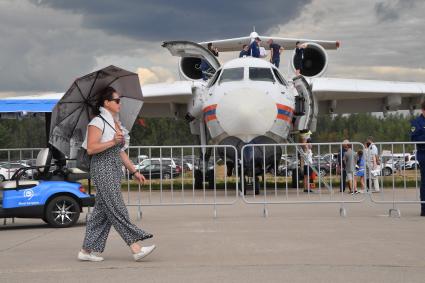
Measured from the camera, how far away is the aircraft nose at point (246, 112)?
15.5 metres

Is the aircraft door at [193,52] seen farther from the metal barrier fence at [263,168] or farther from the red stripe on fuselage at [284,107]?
the metal barrier fence at [263,168]

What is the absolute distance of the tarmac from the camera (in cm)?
628

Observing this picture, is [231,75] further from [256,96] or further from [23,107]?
[23,107]

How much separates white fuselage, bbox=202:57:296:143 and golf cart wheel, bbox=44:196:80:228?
222 inches

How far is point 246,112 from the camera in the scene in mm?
15461

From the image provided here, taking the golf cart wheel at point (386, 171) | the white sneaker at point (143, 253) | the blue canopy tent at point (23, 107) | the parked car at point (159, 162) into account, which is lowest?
the white sneaker at point (143, 253)

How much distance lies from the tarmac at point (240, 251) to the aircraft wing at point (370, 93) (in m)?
10.7

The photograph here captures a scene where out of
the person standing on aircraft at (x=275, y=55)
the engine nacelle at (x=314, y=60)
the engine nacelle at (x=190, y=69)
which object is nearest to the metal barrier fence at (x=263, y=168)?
the person standing on aircraft at (x=275, y=55)

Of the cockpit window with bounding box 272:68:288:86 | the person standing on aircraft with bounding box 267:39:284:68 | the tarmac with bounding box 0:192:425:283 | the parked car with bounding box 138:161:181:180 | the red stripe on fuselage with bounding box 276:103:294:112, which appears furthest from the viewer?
the person standing on aircraft with bounding box 267:39:284:68

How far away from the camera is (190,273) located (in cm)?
638

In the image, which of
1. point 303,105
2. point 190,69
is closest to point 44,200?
point 303,105

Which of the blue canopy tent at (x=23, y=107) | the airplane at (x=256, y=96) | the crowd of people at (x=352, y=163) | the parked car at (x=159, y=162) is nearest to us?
the blue canopy tent at (x=23, y=107)

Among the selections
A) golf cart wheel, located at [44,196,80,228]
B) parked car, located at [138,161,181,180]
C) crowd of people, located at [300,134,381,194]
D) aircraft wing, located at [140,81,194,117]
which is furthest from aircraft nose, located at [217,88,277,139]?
golf cart wheel, located at [44,196,80,228]

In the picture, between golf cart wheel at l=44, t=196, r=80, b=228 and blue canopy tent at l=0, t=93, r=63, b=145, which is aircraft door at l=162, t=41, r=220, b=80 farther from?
golf cart wheel at l=44, t=196, r=80, b=228
